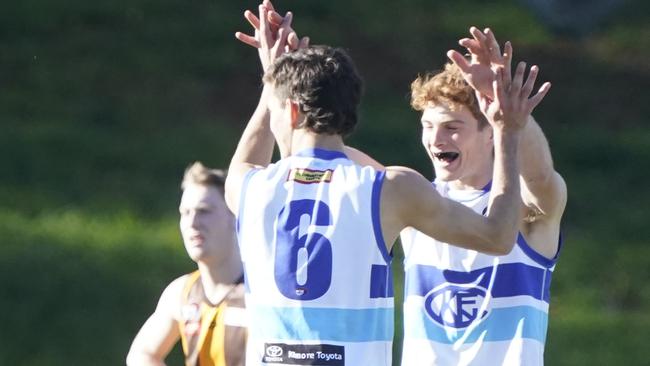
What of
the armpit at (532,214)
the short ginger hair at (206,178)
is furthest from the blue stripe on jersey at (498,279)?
the short ginger hair at (206,178)

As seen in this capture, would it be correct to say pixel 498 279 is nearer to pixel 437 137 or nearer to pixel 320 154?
pixel 437 137

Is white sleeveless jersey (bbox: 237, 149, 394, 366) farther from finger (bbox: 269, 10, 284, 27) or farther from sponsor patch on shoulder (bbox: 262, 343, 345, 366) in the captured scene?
finger (bbox: 269, 10, 284, 27)

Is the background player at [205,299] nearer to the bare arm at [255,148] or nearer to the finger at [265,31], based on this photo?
the bare arm at [255,148]

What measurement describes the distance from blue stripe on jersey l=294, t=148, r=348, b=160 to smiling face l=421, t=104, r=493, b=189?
0.98m

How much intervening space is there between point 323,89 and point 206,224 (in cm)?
180

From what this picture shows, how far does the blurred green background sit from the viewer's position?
11.6 m

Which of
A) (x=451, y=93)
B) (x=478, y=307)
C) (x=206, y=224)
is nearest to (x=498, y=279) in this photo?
(x=478, y=307)

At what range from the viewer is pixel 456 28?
55.6ft

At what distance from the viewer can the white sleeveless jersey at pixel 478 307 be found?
5.12m

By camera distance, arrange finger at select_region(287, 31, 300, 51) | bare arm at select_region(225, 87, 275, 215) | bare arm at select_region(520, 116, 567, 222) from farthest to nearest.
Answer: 1. bare arm at select_region(520, 116, 567, 222)
2. finger at select_region(287, 31, 300, 51)
3. bare arm at select_region(225, 87, 275, 215)

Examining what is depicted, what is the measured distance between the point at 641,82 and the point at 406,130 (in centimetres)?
312

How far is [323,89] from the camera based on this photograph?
4340 millimetres

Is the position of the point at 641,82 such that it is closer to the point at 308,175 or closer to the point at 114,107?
the point at 114,107

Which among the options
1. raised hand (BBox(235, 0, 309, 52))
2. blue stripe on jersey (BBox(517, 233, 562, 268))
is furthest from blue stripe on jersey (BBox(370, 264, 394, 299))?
blue stripe on jersey (BBox(517, 233, 562, 268))
